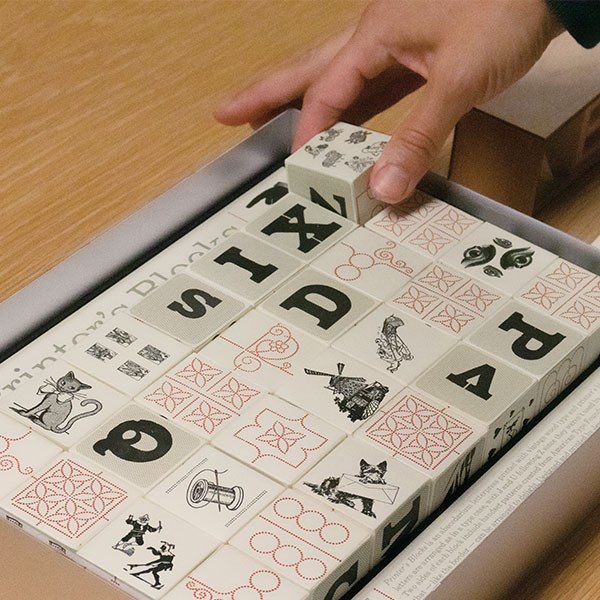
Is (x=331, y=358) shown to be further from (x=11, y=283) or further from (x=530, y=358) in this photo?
(x=11, y=283)

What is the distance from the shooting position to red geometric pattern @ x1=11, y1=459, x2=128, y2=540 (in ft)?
2.12

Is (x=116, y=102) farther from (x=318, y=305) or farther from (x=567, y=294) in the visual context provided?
(x=567, y=294)

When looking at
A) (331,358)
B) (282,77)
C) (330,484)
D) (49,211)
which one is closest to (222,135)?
(282,77)

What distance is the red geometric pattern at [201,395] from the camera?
707 millimetres

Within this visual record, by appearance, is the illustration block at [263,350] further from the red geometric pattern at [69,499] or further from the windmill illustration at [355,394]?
the red geometric pattern at [69,499]

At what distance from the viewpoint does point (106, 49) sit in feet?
3.85

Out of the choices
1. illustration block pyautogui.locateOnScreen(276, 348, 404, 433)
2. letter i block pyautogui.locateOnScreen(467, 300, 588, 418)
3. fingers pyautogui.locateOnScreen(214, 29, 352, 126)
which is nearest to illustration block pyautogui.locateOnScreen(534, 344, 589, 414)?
letter i block pyautogui.locateOnScreen(467, 300, 588, 418)

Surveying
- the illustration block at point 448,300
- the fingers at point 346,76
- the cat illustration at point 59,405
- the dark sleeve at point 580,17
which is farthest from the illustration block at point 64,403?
the dark sleeve at point 580,17

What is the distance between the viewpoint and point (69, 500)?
659 millimetres

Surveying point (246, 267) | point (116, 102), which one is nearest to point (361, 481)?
point (246, 267)

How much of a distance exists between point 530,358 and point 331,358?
14 centimetres

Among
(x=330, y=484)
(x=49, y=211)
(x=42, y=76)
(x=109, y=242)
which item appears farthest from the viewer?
(x=42, y=76)

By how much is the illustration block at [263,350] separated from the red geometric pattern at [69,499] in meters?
0.13

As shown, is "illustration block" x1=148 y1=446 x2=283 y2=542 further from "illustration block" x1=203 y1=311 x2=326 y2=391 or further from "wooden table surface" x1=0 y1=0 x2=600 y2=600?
"wooden table surface" x1=0 y1=0 x2=600 y2=600
